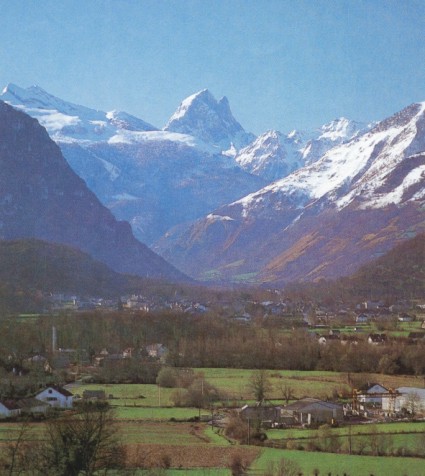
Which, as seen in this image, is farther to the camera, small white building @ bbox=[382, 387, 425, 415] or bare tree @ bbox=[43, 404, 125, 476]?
small white building @ bbox=[382, 387, 425, 415]

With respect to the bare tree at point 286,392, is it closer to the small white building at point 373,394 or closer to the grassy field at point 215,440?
the grassy field at point 215,440

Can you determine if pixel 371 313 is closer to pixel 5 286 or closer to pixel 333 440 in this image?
pixel 5 286

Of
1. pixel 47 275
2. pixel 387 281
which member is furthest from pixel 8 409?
pixel 387 281

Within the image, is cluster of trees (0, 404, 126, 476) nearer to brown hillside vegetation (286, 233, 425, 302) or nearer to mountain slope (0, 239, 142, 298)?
mountain slope (0, 239, 142, 298)

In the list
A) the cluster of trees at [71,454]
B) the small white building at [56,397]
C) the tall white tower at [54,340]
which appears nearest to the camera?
the cluster of trees at [71,454]

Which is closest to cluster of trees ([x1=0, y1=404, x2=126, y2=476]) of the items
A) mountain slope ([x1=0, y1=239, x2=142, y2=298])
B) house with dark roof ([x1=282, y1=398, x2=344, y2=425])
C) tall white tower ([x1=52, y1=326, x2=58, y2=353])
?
house with dark roof ([x1=282, y1=398, x2=344, y2=425])

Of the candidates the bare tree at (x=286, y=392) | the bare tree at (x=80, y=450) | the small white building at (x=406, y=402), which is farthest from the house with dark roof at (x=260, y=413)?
the bare tree at (x=80, y=450)

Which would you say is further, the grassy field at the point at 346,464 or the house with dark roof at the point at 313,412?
the house with dark roof at the point at 313,412
